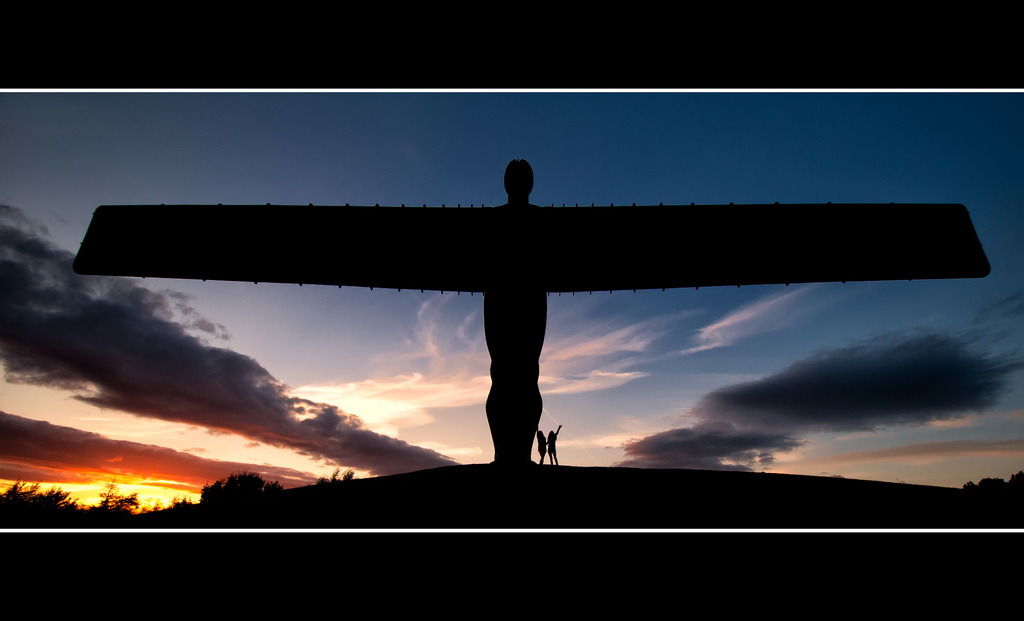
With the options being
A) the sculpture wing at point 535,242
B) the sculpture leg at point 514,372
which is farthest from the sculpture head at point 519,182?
the sculpture leg at point 514,372

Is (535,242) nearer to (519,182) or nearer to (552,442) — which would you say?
(519,182)

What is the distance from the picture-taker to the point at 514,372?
246 inches

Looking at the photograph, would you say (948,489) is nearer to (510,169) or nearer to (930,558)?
(930,558)

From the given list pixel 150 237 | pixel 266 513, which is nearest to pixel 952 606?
pixel 266 513

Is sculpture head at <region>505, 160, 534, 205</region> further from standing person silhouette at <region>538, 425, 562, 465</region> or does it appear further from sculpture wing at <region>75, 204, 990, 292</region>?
standing person silhouette at <region>538, 425, 562, 465</region>

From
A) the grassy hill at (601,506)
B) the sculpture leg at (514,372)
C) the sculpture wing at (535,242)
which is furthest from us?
the sculpture leg at (514,372)

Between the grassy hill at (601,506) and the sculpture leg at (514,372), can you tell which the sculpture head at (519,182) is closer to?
the sculpture leg at (514,372)

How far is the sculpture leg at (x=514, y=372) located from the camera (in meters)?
6.11

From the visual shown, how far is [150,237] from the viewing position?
17.7ft

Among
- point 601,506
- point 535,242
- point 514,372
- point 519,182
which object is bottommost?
point 601,506

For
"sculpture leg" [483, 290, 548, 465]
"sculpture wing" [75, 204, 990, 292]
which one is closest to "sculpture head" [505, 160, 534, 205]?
"sculpture wing" [75, 204, 990, 292]

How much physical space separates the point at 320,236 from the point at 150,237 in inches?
75.4

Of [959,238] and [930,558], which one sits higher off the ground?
[959,238]

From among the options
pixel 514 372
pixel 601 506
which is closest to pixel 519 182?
pixel 514 372
